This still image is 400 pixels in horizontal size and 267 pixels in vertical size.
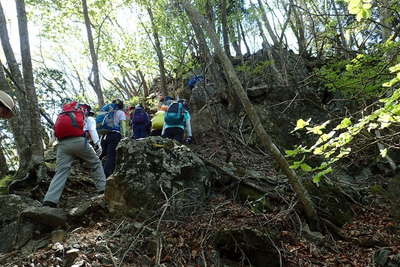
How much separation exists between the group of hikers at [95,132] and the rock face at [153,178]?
33.8 inches

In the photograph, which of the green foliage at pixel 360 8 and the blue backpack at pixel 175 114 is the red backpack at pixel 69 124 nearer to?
the blue backpack at pixel 175 114

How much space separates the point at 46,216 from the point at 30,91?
4.25 metres

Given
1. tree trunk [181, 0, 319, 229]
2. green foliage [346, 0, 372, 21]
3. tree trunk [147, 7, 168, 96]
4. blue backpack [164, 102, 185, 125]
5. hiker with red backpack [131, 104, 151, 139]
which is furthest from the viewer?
tree trunk [147, 7, 168, 96]

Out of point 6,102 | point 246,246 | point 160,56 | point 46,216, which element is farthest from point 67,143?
point 160,56

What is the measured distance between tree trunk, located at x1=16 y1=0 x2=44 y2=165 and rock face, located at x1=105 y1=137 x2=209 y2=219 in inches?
120

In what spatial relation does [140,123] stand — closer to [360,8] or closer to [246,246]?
[246,246]

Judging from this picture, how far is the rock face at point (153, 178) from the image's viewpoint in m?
5.31

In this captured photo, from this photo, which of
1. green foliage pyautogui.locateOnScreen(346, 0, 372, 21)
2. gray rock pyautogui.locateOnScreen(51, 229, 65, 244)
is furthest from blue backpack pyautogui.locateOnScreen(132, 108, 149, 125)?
green foliage pyautogui.locateOnScreen(346, 0, 372, 21)

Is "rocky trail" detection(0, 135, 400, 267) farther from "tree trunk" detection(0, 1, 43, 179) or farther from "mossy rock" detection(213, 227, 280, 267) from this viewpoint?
"tree trunk" detection(0, 1, 43, 179)

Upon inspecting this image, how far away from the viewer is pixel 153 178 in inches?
219

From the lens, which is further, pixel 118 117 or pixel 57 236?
pixel 118 117

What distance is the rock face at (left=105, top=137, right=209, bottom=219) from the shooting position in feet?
17.4

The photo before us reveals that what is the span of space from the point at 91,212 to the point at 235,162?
4371 mm

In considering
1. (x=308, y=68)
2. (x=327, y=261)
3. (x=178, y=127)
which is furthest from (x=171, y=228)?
(x=308, y=68)
